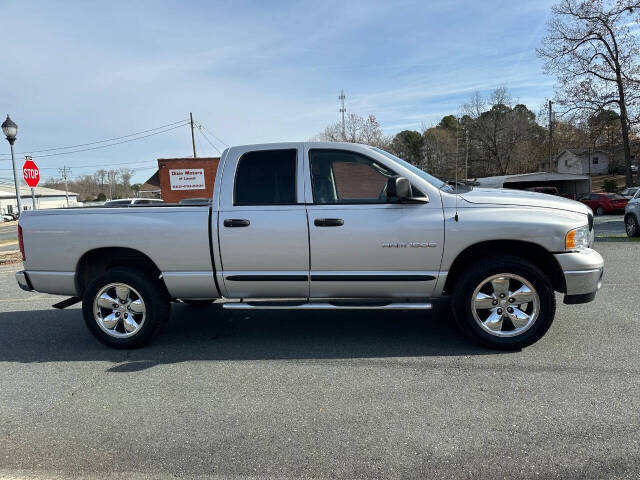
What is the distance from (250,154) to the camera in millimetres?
4512

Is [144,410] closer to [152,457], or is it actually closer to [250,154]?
[152,457]

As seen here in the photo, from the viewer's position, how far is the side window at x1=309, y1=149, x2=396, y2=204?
434 cm

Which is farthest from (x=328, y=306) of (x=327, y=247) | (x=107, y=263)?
(x=107, y=263)

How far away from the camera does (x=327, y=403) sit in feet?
10.9

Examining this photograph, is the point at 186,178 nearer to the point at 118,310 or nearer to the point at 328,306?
the point at 118,310

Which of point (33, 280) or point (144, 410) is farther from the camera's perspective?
point (33, 280)

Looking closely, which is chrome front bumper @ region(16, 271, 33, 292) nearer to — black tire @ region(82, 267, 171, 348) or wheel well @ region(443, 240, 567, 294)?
black tire @ region(82, 267, 171, 348)

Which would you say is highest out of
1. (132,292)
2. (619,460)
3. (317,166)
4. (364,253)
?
(317,166)

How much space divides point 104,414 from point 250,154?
266cm

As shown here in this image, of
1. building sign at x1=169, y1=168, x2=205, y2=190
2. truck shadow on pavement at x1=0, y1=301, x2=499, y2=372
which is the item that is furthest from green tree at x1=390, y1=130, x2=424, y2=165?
truck shadow on pavement at x1=0, y1=301, x2=499, y2=372

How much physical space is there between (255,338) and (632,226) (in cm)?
1223

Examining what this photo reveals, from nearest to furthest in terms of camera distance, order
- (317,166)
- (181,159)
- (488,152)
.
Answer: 1. (317,166)
2. (181,159)
3. (488,152)

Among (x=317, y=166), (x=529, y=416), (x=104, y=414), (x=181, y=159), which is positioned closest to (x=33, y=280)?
(x=104, y=414)

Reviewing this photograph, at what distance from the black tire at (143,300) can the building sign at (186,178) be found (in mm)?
17177
